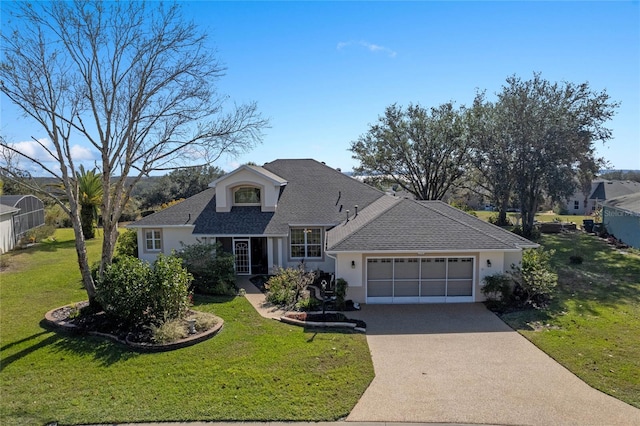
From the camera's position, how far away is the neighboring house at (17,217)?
2692 centimetres

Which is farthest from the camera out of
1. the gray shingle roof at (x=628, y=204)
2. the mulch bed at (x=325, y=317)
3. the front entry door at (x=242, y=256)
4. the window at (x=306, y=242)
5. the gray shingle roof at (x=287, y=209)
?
the gray shingle roof at (x=628, y=204)

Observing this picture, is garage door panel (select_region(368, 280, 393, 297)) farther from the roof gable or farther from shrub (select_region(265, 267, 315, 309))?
the roof gable

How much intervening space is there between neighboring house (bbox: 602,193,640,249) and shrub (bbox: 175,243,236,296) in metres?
25.4

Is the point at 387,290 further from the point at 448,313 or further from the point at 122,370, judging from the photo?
the point at 122,370

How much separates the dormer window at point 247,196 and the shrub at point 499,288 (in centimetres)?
1257

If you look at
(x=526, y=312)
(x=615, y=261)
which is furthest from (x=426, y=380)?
(x=615, y=261)

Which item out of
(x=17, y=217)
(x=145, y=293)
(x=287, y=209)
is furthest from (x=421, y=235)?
(x=17, y=217)

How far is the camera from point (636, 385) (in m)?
9.42

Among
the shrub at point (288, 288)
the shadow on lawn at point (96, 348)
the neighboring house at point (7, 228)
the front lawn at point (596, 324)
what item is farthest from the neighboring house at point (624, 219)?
the neighboring house at point (7, 228)

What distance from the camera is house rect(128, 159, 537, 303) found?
15.8 m

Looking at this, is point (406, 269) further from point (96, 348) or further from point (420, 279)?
point (96, 348)

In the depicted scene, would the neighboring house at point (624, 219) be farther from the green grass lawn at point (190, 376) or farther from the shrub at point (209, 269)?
the shrub at point (209, 269)

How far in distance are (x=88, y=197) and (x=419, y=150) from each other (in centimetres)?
2742

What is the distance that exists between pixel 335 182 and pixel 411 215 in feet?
27.6
